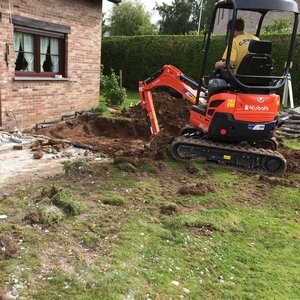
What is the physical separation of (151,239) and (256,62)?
3448mm

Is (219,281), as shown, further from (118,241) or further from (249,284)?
(118,241)

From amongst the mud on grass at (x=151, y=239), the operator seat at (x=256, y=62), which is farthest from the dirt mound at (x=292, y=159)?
the operator seat at (x=256, y=62)

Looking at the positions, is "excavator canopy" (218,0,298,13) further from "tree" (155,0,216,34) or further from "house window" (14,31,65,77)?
"tree" (155,0,216,34)

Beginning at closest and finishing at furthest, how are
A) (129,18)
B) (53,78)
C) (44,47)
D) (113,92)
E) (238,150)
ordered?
(238,150) < (44,47) < (53,78) < (113,92) < (129,18)

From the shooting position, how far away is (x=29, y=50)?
10.1 m

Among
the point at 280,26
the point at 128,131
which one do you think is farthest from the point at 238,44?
the point at 280,26

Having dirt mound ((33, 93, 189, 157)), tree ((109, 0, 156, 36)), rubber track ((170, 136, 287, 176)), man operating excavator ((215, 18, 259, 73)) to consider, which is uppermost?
tree ((109, 0, 156, 36))

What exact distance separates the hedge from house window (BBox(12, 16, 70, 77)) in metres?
10.6

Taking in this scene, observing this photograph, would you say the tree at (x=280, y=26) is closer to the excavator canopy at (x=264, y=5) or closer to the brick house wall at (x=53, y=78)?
the brick house wall at (x=53, y=78)

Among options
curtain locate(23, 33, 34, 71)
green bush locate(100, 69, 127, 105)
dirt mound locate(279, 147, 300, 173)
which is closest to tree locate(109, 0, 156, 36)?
green bush locate(100, 69, 127, 105)

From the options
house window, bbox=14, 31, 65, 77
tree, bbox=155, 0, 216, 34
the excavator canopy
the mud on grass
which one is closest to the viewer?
the mud on grass

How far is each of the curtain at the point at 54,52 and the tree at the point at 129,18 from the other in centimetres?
3582

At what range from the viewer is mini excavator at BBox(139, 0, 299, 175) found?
6.24 meters

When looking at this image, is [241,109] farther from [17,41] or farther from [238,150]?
[17,41]
